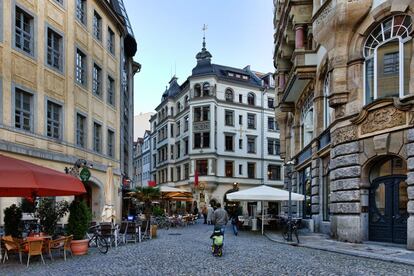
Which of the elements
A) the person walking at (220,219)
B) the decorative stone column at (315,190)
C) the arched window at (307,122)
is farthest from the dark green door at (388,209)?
the arched window at (307,122)

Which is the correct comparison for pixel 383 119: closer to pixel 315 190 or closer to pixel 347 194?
pixel 347 194

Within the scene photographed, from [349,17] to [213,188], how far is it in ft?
123

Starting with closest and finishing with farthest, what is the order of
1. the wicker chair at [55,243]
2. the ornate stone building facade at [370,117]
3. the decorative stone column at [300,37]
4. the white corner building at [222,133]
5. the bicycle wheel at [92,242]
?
1. the wicker chair at [55,243]
2. the ornate stone building facade at [370,117]
3. the bicycle wheel at [92,242]
4. the decorative stone column at [300,37]
5. the white corner building at [222,133]

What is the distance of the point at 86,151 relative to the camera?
23031 mm

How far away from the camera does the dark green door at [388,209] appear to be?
15492mm

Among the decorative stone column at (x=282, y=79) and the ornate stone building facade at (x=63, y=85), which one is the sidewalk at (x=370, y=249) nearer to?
the ornate stone building facade at (x=63, y=85)

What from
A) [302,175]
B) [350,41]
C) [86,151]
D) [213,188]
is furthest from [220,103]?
[350,41]

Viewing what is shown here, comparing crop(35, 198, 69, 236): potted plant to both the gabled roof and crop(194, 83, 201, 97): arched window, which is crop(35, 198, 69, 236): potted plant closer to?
crop(194, 83, 201, 97): arched window

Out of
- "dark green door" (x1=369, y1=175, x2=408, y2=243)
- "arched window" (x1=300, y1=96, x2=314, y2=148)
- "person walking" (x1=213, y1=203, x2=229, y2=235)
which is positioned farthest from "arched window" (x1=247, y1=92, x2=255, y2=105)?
"person walking" (x1=213, y1=203, x2=229, y2=235)

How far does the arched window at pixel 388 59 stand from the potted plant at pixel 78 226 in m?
11.2

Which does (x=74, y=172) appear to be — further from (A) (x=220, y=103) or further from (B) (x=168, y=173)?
(B) (x=168, y=173)

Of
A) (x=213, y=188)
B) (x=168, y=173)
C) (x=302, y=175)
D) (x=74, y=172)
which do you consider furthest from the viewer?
(x=168, y=173)

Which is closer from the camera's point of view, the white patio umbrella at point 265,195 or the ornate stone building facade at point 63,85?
the ornate stone building facade at point 63,85

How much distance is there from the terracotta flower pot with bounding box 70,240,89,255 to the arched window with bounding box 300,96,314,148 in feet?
50.8
